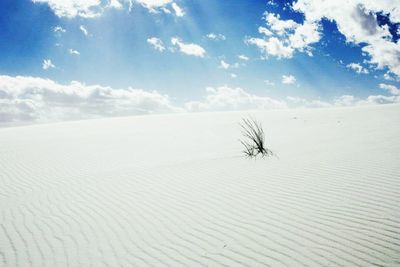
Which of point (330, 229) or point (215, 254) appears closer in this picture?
point (215, 254)

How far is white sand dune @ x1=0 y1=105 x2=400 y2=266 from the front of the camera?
301 cm

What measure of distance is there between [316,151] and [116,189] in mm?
4865

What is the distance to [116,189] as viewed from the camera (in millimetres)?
5504

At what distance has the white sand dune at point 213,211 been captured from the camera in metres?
3.01

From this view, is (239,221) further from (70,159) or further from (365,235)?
(70,159)

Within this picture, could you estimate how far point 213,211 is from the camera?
13.5ft

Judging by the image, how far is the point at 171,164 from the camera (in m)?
7.32

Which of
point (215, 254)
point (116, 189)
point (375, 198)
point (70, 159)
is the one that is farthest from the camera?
point (70, 159)

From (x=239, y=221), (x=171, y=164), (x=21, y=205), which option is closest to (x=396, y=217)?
(x=239, y=221)

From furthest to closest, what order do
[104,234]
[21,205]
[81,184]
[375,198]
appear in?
[81,184] → [21,205] → [375,198] → [104,234]

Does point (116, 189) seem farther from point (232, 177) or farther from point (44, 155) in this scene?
point (44, 155)

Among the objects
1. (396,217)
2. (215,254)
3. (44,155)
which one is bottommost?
(215,254)

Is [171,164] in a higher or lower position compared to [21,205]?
higher

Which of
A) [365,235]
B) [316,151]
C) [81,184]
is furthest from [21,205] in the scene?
[316,151]
